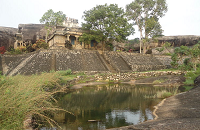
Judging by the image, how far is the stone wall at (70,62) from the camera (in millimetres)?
25656

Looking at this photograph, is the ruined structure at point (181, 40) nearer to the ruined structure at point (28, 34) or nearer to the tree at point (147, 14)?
the tree at point (147, 14)

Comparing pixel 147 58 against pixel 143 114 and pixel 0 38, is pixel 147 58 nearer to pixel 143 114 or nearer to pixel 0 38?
pixel 143 114

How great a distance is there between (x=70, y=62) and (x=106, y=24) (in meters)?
10.7

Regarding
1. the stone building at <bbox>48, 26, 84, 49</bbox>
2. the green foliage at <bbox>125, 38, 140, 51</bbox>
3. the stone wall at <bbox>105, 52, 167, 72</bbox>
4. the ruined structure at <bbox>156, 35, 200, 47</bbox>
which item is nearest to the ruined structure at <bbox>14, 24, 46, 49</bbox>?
the stone building at <bbox>48, 26, 84, 49</bbox>

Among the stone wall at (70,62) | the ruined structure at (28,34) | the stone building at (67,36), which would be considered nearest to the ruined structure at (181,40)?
the stone wall at (70,62)

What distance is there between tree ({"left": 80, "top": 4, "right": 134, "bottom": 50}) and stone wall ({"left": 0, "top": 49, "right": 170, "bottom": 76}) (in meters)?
3.56

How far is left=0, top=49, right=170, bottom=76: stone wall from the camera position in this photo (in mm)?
25656

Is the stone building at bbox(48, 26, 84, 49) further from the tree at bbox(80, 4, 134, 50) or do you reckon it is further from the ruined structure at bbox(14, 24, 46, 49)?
the ruined structure at bbox(14, 24, 46, 49)

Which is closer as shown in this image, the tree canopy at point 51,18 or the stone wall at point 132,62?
the stone wall at point 132,62

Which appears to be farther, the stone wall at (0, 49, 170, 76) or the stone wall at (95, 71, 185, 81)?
the stone wall at (0, 49, 170, 76)

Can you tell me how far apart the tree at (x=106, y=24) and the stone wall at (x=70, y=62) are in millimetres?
3558

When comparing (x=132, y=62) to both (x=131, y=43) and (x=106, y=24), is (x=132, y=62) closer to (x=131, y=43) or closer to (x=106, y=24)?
(x=106, y=24)

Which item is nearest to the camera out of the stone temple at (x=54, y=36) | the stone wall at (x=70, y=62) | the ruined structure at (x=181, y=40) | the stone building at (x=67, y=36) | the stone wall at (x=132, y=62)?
the stone wall at (x=70, y=62)

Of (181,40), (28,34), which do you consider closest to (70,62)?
(28,34)
